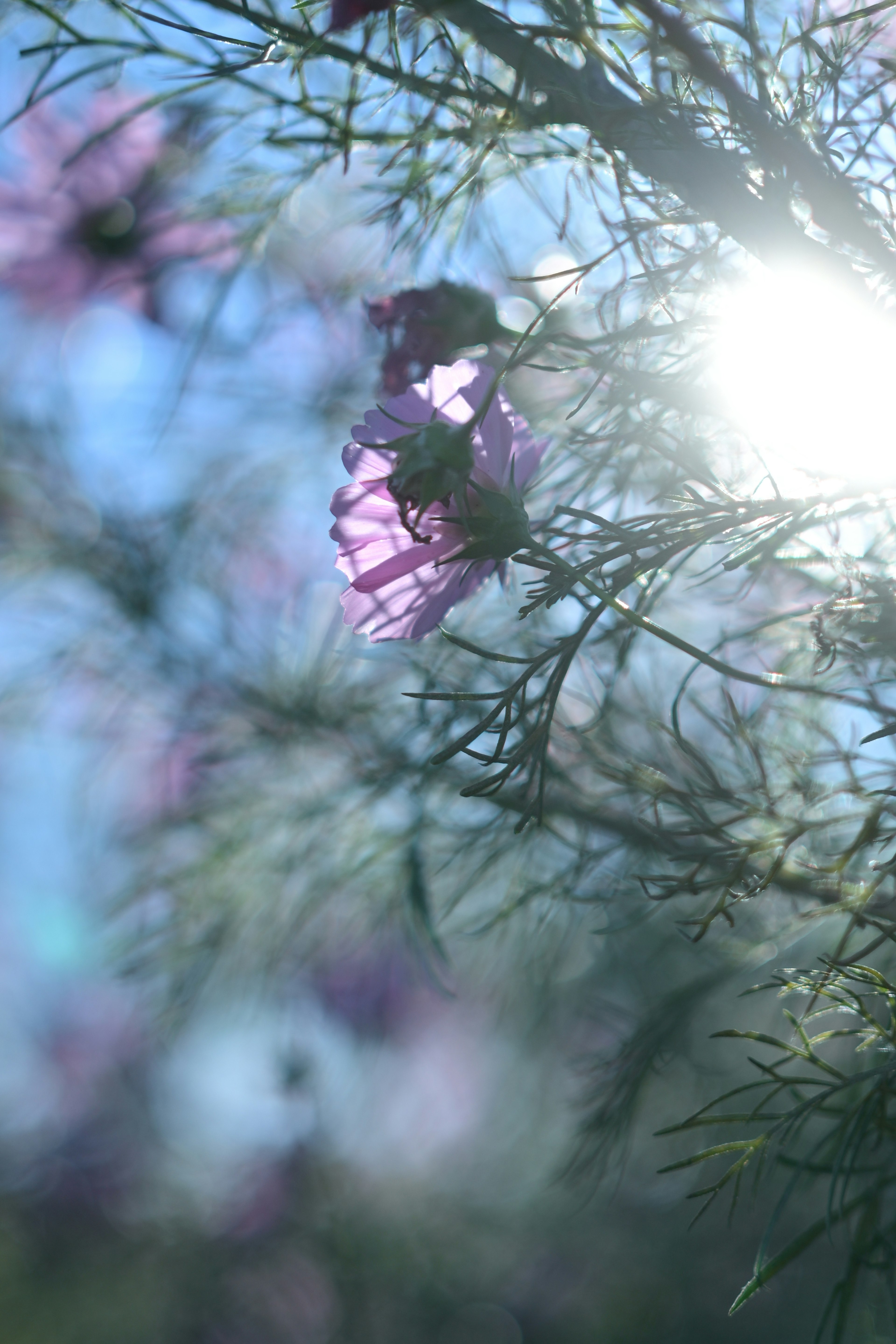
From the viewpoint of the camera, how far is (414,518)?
0.23 meters

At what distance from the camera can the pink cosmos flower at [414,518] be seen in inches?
9.3

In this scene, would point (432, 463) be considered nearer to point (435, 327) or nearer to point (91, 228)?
point (435, 327)

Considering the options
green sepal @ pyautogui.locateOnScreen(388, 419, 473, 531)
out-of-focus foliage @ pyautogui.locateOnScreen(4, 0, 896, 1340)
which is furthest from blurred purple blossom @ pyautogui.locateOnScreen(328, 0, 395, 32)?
green sepal @ pyautogui.locateOnScreen(388, 419, 473, 531)

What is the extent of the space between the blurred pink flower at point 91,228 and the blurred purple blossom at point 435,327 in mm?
265

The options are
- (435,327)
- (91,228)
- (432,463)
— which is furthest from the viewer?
(91,228)

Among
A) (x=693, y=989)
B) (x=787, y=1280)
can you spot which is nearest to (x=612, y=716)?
(x=693, y=989)

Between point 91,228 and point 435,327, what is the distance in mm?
523

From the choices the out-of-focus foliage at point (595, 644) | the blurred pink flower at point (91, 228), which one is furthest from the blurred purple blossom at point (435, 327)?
the blurred pink flower at point (91, 228)

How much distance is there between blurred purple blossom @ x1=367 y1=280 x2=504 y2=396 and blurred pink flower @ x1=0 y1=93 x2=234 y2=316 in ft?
0.87

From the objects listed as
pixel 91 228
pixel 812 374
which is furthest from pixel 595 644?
pixel 91 228

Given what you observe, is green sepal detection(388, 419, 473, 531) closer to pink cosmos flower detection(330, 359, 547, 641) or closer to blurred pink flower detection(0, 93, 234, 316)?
pink cosmos flower detection(330, 359, 547, 641)

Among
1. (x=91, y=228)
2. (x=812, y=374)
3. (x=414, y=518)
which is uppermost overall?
(x=91, y=228)

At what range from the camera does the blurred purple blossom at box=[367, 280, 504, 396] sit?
339 mm

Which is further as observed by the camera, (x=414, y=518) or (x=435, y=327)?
(x=435, y=327)
